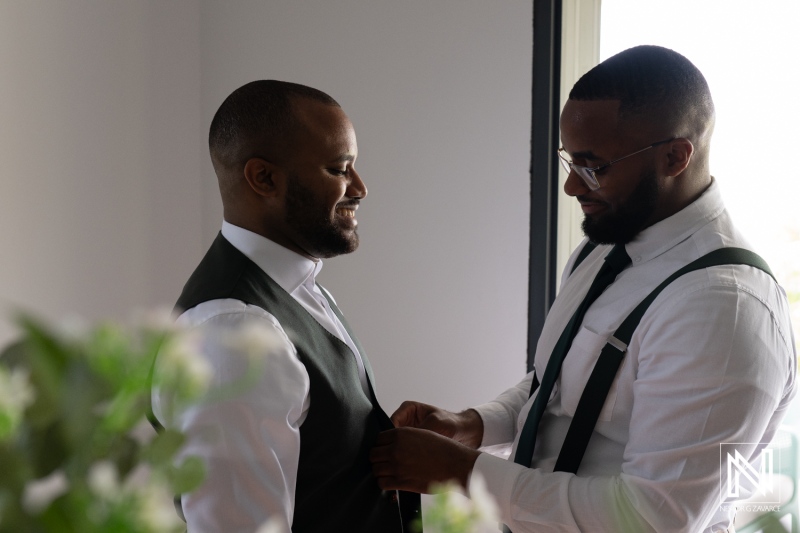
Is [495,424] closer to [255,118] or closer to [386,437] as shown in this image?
[386,437]

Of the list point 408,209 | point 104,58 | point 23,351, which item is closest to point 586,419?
point 23,351

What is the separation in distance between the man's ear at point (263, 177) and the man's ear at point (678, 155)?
77 cm

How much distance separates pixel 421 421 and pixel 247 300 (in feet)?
2.27

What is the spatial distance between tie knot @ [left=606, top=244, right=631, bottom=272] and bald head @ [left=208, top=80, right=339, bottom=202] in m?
0.68

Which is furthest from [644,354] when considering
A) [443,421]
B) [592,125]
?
[443,421]

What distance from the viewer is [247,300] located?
4.22 ft

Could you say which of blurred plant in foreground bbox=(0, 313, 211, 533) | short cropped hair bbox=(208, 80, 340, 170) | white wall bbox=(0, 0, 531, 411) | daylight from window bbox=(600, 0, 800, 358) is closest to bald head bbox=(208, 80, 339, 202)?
short cropped hair bbox=(208, 80, 340, 170)

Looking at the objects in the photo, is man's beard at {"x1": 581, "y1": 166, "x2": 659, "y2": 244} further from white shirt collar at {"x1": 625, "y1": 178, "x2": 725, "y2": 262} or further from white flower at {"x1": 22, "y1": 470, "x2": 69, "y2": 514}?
white flower at {"x1": 22, "y1": 470, "x2": 69, "y2": 514}

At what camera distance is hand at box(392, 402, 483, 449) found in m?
1.79

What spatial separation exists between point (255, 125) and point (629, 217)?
0.78 meters

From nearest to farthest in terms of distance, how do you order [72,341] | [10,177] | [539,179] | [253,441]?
[72,341] < [253,441] < [10,177] < [539,179]

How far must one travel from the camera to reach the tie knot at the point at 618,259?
1.63m

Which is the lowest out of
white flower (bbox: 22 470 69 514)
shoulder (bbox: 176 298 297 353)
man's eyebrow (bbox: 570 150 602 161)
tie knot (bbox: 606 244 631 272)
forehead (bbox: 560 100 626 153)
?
tie knot (bbox: 606 244 631 272)

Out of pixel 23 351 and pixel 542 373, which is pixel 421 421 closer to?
pixel 542 373
